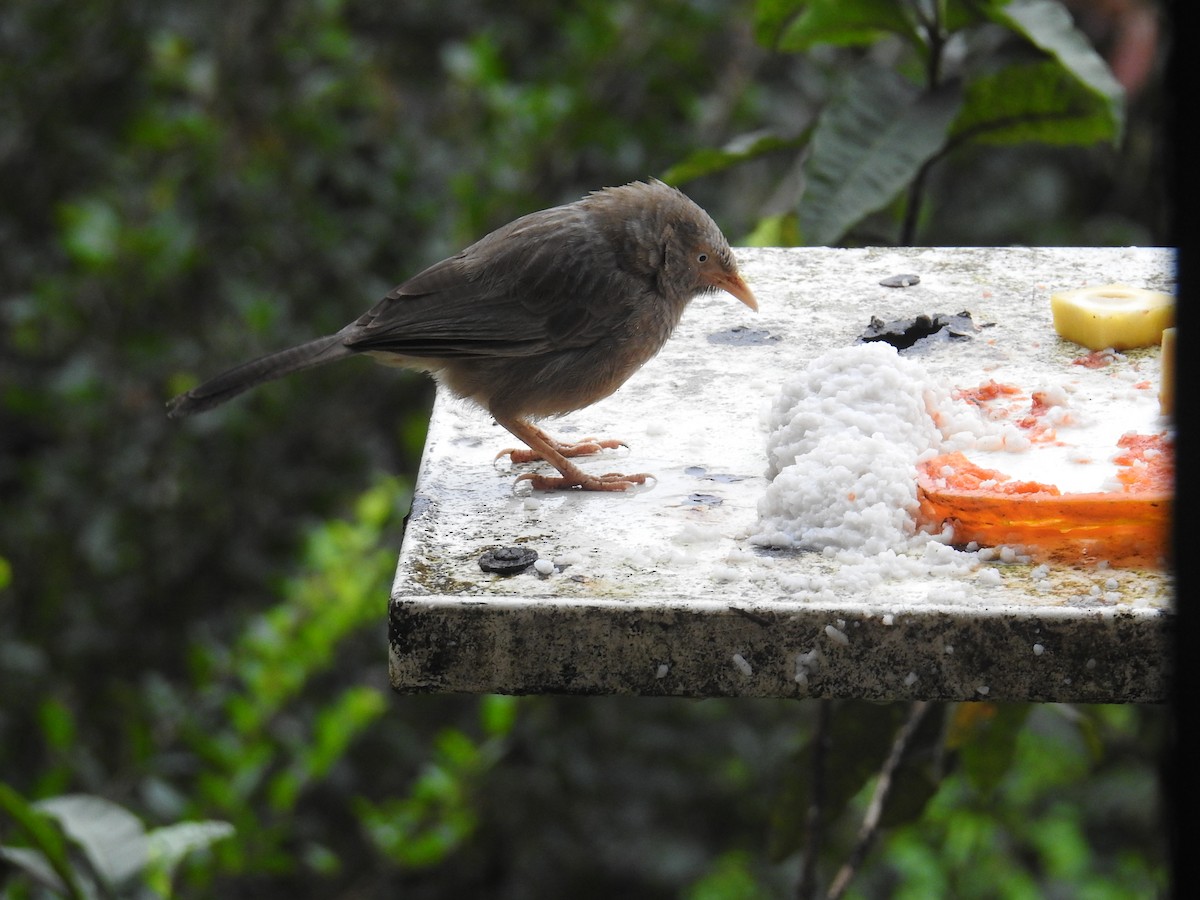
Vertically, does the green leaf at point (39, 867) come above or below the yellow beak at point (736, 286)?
below

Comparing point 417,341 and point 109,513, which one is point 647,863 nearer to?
point 109,513

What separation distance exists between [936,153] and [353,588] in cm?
207

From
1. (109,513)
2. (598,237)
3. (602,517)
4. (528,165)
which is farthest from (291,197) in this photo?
(602,517)

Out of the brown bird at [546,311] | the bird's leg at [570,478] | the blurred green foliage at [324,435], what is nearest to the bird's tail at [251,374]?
the brown bird at [546,311]

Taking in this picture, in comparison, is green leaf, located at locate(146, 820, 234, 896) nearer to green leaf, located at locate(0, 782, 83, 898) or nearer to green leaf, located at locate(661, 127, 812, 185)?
green leaf, located at locate(0, 782, 83, 898)

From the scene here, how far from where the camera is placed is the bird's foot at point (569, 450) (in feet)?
9.16

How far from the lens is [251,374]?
127 inches

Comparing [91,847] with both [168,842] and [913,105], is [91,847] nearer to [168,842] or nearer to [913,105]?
[168,842]

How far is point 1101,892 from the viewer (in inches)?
219

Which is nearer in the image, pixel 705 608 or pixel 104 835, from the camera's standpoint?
pixel 705 608

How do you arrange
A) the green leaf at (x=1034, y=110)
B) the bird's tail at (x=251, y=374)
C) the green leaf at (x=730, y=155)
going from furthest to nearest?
1. the green leaf at (x=730, y=155)
2. the green leaf at (x=1034, y=110)
3. the bird's tail at (x=251, y=374)

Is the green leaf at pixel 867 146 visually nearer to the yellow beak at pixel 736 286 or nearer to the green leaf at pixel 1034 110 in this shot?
the green leaf at pixel 1034 110

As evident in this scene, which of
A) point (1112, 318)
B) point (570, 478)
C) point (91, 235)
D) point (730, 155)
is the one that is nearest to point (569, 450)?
point (570, 478)

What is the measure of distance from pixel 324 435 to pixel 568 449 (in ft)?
10.6
